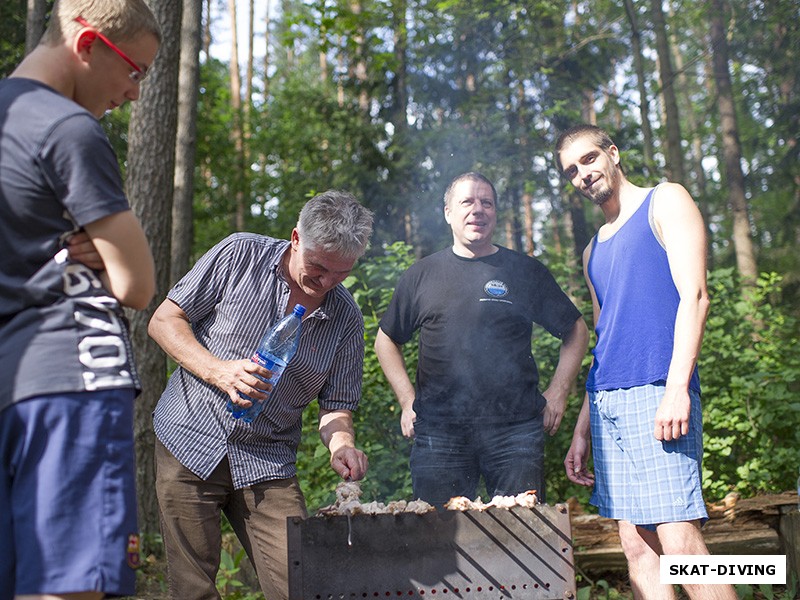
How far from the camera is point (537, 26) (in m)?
12.5

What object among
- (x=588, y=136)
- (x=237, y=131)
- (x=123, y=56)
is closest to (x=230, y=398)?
(x=123, y=56)

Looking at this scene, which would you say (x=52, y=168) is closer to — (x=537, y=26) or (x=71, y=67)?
(x=71, y=67)

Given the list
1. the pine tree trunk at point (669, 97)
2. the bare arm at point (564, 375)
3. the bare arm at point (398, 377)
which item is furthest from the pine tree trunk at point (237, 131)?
the bare arm at point (564, 375)

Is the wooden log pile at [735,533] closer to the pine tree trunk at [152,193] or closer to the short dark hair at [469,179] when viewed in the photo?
the short dark hair at [469,179]

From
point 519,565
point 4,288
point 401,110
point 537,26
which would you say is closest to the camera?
point 4,288

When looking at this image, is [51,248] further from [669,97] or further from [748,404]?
[669,97]

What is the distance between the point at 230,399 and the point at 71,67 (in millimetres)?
1436

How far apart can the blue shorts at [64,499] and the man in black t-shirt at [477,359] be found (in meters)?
2.43

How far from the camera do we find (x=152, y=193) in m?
6.21

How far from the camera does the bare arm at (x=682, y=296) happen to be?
122 inches

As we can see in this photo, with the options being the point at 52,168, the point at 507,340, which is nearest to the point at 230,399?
the point at 52,168

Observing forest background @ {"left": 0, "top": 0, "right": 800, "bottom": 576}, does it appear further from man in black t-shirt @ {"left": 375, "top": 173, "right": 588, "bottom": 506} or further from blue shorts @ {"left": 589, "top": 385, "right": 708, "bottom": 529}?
blue shorts @ {"left": 589, "top": 385, "right": 708, "bottom": 529}

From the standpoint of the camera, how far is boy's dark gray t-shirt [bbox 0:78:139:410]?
1836mm

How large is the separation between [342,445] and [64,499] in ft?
5.28
